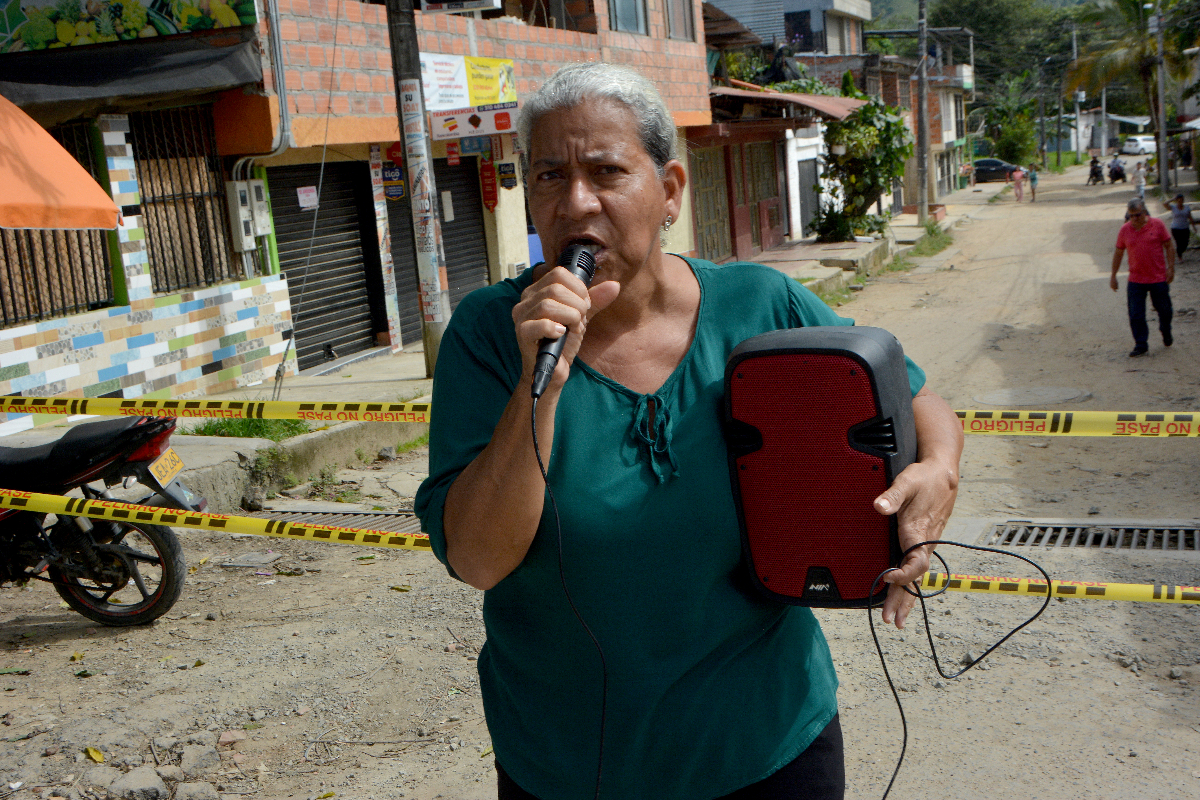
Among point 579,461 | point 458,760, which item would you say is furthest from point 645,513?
point 458,760

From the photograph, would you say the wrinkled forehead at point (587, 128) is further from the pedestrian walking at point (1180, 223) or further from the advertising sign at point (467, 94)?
the pedestrian walking at point (1180, 223)

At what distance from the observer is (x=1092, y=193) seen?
145ft

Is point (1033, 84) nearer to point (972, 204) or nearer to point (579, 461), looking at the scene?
point (972, 204)

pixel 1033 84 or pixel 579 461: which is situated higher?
pixel 1033 84

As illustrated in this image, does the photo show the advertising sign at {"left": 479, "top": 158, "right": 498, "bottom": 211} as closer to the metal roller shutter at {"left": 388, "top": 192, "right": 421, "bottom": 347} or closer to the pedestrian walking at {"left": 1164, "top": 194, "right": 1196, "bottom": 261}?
the metal roller shutter at {"left": 388, "top": 192, "right": 421, "bottom": 347}

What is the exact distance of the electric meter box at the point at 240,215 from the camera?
33.1ft

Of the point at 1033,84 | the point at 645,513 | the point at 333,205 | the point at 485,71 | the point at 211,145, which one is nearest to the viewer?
the point at 645,513

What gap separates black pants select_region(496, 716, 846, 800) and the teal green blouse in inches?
1.1

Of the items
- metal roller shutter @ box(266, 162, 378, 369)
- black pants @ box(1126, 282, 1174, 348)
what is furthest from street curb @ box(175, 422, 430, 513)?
black pants @ box(1126, 282, 1174, 348)

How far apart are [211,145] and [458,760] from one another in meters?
7.88

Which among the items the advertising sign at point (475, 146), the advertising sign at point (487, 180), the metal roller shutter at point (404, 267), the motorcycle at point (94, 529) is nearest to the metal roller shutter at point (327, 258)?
the metal roller shutter at point (404, 267)

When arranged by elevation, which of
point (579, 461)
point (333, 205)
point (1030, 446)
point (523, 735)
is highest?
point (333, 205)

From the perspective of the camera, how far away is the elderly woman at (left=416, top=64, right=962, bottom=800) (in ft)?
5.32

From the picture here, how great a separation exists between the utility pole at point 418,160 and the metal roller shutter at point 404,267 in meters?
2.69
